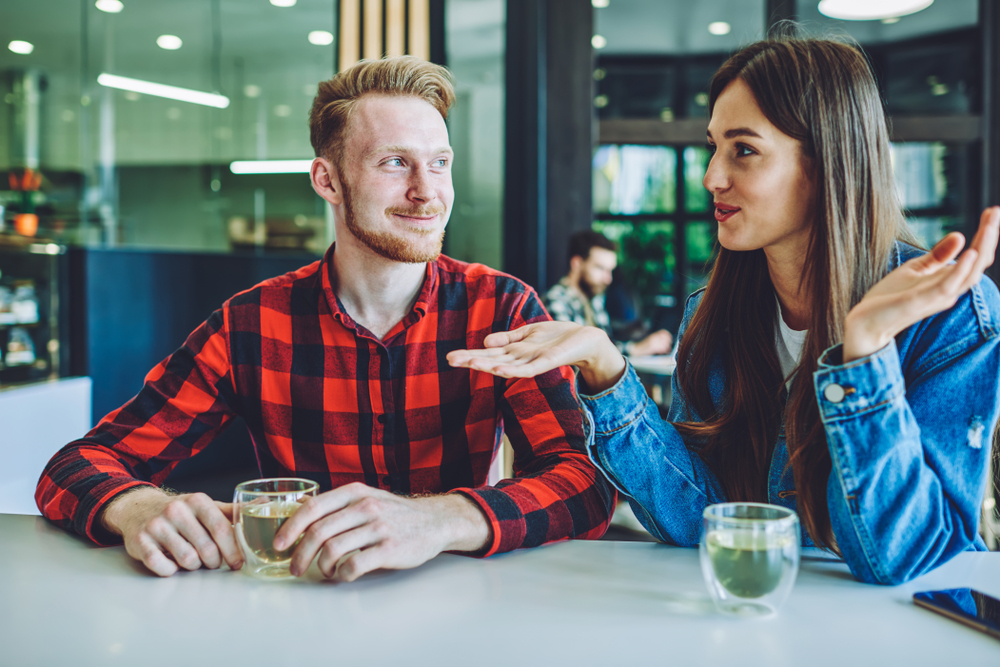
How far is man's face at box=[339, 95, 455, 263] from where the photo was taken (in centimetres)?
136

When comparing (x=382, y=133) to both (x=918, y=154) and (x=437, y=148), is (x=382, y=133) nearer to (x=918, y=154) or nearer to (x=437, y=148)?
(x=437, y=148)

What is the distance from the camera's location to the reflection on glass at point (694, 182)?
652cm

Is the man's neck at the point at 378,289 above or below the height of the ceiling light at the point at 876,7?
below

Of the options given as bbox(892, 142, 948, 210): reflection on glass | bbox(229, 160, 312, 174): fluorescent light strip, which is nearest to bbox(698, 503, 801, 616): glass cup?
bbox(892, 142, 948, 210): reflection on glass

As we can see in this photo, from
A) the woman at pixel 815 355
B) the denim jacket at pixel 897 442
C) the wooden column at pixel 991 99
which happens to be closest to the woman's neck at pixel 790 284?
the woman at pixel 815 355

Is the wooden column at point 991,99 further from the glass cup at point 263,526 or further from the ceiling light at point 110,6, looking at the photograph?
the ceiling light at point 110,6

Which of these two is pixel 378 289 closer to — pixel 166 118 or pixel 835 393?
pixel 835 393

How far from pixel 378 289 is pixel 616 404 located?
576 mm

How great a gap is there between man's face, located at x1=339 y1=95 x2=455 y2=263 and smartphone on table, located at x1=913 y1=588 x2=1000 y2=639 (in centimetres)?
89

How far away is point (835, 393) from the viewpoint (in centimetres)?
81

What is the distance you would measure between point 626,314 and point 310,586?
4488 millimetres

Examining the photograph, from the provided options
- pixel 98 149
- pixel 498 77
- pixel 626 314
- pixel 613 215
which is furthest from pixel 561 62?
pixel 98 149

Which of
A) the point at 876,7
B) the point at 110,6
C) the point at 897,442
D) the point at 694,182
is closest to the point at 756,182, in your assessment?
the point at 897,442

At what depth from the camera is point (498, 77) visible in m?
4.50
